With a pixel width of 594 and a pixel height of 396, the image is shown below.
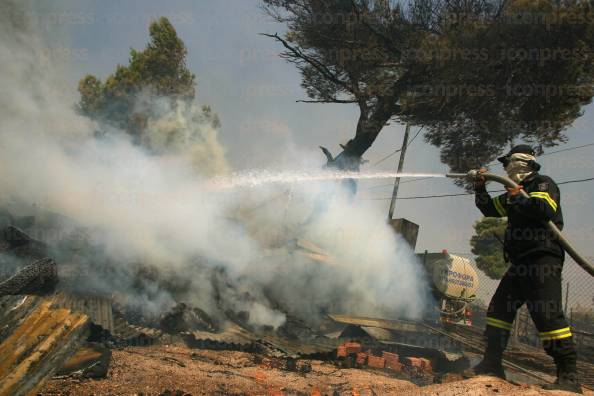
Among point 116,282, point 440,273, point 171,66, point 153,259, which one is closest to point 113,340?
point 116,282

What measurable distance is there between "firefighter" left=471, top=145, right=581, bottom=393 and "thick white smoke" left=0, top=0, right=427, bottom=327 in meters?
4.62

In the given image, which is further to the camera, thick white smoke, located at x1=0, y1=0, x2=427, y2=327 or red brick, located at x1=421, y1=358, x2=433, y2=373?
thick white smoke, located at x1=0, y1=0, x2=427, y2=327

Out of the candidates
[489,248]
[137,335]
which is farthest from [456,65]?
[489,248]

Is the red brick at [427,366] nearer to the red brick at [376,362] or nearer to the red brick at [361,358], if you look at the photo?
the red brick at [376,362]

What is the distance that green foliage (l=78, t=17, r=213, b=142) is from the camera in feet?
79.0

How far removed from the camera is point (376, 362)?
18.1 ft

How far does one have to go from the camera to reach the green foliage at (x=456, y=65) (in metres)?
9.89

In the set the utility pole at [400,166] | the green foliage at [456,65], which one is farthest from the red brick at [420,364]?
the utility pole at [400,166]

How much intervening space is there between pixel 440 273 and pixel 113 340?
340 inches

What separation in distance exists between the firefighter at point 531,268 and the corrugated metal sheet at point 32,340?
10.6ft

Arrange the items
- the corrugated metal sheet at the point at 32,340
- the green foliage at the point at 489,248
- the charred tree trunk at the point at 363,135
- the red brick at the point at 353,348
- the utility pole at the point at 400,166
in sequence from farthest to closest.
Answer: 1. the green foliage at the point at 489,248
2. the utility pole at the point at 400,166
3. the charred tree trunk at the point at 363,135
4. the red brick at the point at 353,348
5. the corrugated metal sheet at the point at 32,340

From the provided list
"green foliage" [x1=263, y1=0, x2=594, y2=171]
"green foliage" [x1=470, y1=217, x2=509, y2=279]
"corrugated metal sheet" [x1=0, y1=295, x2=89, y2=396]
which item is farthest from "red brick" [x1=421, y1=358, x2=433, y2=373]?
"green foliage" [x1=470, y1=217, x2=509, y2=279]

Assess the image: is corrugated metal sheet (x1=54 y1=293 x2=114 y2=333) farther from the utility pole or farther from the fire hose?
the utility pole

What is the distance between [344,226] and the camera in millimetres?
13281
